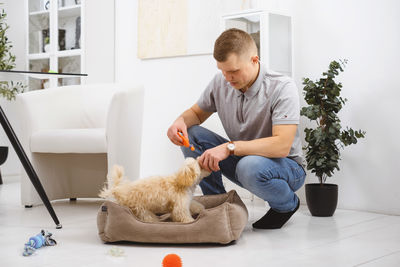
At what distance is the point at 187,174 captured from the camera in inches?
75.5

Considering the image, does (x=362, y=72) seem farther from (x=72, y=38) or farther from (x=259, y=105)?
(x=72, y=38)

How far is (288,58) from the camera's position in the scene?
120 inches

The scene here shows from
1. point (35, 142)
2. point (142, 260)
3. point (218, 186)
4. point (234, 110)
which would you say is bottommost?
point (142, 260)

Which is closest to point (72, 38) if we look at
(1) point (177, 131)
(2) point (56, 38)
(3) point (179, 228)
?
(2) point (56, 38)

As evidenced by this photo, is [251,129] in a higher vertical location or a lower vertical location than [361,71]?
lower

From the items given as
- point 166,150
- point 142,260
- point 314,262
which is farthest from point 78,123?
point 314,262

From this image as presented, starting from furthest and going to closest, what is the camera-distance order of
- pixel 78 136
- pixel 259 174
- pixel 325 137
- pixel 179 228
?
pixel 78 136 → pixel 325 137 → pixel 259 174 → pixel 179 228

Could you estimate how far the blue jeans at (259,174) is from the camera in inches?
82.5

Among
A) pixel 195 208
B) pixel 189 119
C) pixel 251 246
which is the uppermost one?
pixel 189 119

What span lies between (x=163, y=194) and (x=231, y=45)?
2.25ft

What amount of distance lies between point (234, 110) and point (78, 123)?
1.38 metres

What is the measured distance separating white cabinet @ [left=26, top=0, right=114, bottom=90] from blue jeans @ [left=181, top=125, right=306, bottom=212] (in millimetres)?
2229

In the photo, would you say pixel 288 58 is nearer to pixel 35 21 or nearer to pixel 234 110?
pixel 234 110

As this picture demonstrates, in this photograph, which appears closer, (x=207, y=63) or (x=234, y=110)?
(x=234, y=110)
